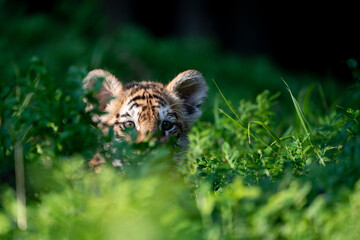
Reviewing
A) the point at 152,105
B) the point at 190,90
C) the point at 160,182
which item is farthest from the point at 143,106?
the point at 160,182

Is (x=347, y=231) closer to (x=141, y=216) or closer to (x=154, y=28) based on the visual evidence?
(x=141, y=216)

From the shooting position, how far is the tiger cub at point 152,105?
4574 millimetres

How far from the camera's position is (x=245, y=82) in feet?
40.6

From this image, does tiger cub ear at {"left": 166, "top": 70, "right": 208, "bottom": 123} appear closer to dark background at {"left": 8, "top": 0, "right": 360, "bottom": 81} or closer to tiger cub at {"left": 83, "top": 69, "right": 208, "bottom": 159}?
tiger cub at {"left": 83, "top": 69, "right": 208, "bottom": 159}

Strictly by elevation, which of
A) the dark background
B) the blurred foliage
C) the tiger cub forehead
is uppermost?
the dark background

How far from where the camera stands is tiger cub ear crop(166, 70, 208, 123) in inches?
204

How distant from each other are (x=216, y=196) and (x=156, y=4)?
18248 millimetres

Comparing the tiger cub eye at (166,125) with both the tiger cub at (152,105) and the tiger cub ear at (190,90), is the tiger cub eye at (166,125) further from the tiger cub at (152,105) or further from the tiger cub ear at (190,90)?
the tiger cub ear at (190,90)

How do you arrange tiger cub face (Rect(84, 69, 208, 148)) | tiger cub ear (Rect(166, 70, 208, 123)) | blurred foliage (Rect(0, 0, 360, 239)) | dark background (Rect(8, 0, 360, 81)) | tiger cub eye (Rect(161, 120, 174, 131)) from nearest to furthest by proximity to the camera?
blurred foliage (Rect(0, 0, 360, 239)) → tiger cub face (Rect(84, 69, 208, 148)) → tiger cub eye (Rect(161, 120, 174, 131)) → tiger cub ear (Rect(166, 70, 208, 123)) → dark background (Rect(8, 0, 360, 81))

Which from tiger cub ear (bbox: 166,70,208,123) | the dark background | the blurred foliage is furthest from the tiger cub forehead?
the dark background

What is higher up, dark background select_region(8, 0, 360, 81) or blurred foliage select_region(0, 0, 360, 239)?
dark background select_region(8, 0, 360, 81)

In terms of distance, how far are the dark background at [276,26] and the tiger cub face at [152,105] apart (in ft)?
41.4

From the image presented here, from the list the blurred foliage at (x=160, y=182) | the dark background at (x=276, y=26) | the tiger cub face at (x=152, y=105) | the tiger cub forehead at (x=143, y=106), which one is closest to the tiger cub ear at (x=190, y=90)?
the tiger cub face at (x=152, y=105)

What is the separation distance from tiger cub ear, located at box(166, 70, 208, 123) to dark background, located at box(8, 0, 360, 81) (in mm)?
12553
